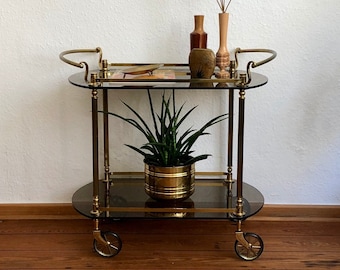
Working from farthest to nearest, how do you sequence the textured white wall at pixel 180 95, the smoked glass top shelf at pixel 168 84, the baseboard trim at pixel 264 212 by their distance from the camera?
the baseboard trim at pixel 264 212 → the textured white wall at pixel 180 95 → the smoked glass top shelf at pixel 168 84

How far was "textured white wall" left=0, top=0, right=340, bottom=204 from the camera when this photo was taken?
180cm

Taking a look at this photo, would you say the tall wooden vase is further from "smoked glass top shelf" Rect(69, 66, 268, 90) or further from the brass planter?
the brass planter

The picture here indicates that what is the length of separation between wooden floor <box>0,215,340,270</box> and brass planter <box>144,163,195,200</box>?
0.60 feet

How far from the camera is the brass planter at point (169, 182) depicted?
1.67 m

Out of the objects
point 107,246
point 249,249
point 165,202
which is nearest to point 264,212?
point 249,249

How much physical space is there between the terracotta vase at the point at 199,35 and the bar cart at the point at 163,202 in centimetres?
10

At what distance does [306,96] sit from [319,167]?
0.89ft

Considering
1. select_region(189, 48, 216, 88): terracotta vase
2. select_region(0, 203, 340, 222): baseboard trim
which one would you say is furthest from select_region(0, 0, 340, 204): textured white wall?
select_region(189, 48, 216, 88): terracotta vase

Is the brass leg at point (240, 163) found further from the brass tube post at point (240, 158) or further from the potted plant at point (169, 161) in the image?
the potted plant at point (169, 161)

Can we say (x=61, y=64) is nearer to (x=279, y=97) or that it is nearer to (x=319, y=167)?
(x=279, y=97)

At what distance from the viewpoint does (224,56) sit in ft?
5.53

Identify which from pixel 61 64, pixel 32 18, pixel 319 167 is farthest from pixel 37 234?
pixel 319 167

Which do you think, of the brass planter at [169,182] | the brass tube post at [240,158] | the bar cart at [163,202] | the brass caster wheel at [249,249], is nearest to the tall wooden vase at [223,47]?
the bar cart at [163,202]

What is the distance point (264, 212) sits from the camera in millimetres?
1952
